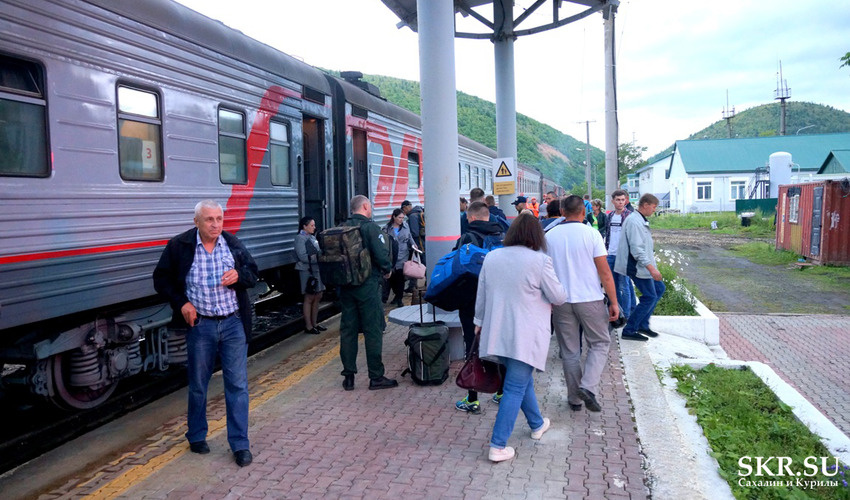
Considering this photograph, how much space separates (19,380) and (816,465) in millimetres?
5957

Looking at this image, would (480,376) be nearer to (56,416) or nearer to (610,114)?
(56,416)

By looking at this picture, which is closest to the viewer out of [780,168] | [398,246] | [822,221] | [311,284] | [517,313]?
[517,313]

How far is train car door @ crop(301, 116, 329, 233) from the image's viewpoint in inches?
393

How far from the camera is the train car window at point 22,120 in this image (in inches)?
183

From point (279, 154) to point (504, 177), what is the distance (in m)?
5.50

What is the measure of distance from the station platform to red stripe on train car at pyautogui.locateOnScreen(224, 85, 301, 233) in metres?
2.07

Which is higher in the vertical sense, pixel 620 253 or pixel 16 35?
pixel 16 35

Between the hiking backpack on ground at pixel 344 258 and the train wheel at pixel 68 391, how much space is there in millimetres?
2178

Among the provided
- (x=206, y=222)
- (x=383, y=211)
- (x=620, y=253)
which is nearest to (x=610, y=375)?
(x=620, y=253)

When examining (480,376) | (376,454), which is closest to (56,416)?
(376,454)

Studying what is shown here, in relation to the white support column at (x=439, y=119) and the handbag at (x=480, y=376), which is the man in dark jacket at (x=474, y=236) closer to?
the handbag at (x=480, y=376)

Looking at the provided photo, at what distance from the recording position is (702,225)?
120 feet

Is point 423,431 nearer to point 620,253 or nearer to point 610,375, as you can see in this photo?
point 610,375

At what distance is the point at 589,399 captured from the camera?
17.8 ft
